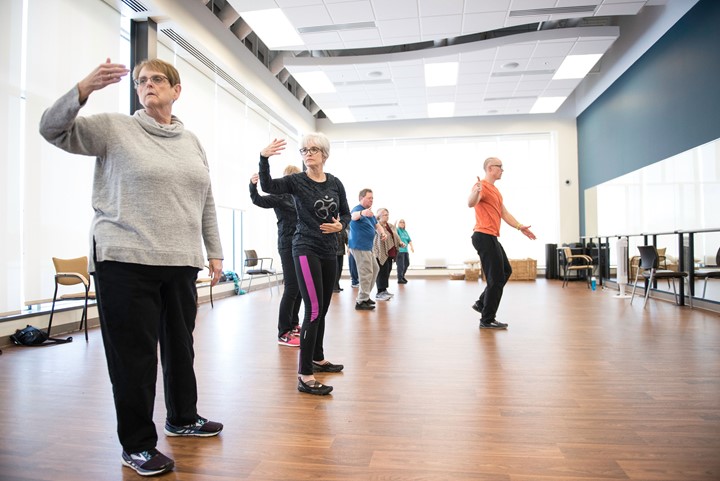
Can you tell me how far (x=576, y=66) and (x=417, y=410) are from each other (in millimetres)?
8546

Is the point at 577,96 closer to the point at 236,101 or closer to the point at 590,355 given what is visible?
the point at 236,101

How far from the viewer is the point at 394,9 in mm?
6551

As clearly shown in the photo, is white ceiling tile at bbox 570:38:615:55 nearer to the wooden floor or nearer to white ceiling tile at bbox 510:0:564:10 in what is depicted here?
white ceiling tile at bbox 510:0:564:10

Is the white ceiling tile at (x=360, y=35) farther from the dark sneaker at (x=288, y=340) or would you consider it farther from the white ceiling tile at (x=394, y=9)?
the dark sneaker at (x=288, y=340)

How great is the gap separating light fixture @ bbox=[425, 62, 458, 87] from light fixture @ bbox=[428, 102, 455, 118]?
53.0 inches

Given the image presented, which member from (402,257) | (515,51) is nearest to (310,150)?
(515,51)

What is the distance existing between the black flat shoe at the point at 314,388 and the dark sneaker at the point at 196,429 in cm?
60

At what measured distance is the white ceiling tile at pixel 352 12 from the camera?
637cm

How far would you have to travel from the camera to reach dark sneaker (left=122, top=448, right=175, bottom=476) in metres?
1.59

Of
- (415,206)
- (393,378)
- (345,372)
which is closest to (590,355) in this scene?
(393,378)

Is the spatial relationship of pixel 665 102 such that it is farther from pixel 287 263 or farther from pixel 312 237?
pixel 312 237

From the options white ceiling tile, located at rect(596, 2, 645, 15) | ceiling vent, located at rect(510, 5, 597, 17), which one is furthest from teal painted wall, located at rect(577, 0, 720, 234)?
ceiling vent, located at rect(510, 5, 597, 17)

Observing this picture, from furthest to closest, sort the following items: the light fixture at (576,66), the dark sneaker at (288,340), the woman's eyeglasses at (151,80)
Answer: the light fixture at (576,66), the dark sneaker at (288,340), the woman's eyeglasses at (151,80)

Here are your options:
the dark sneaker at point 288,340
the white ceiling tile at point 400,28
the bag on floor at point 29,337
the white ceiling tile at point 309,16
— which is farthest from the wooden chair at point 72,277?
the white ceiling tile at point 400,28
